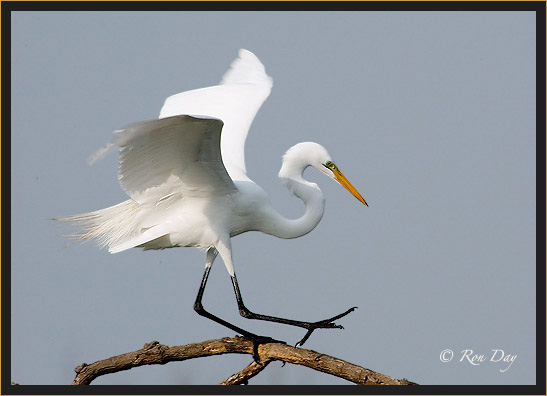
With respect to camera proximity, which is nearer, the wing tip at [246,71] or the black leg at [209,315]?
the black leg at [209,315]

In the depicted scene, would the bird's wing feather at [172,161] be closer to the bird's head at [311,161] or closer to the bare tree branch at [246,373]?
the bird's head at [311,161]

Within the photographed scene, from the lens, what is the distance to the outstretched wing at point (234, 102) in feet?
22.1

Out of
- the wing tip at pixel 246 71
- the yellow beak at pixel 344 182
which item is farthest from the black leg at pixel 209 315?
the wing tip at pixel 246 71

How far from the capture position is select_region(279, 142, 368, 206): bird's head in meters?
6.23

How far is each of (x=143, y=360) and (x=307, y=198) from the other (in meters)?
1.55

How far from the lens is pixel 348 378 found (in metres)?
5.05

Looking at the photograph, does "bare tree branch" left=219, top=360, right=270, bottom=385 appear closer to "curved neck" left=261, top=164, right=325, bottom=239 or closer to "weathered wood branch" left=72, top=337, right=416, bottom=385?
"weathered wood branch" left=72, top=337, right=416, bottom=385

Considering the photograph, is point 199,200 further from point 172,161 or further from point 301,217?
point 301,217

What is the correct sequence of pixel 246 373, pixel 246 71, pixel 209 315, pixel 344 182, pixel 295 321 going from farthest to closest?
1. pixel 246 71
2. pixel 344 182
3. pixel 209 315
4. pixel 295 321
5. pixel 246 373

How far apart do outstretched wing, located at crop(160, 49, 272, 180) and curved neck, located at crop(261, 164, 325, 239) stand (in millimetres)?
406

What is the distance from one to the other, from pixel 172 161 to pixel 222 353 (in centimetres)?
123

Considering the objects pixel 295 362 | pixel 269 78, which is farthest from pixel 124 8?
pixel 295 362

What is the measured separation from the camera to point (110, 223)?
6074 mm

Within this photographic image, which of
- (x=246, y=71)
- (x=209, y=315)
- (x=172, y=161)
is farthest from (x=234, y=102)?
(x=209, y=315)
